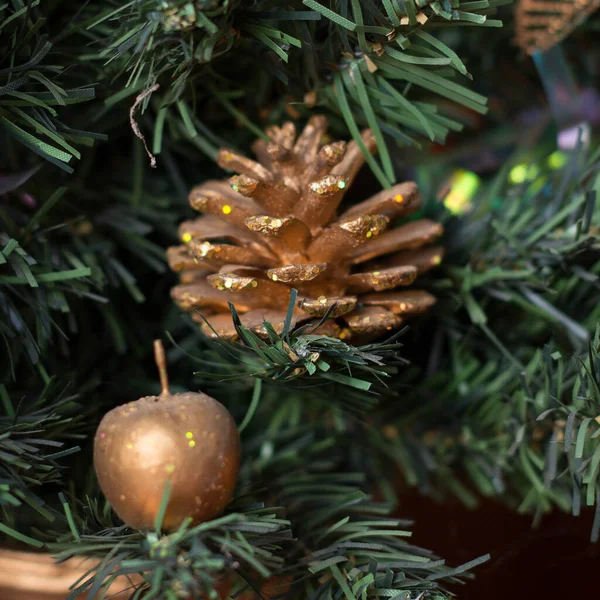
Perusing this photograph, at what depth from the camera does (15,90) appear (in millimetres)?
268

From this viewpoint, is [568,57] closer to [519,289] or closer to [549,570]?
[519,289]

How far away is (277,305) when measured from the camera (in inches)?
11.1

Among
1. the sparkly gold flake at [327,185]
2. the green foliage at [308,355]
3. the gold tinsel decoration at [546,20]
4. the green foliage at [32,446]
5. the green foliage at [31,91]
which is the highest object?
the gold tinsel decoration at [546,20]

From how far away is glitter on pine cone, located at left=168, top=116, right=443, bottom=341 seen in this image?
262 mm

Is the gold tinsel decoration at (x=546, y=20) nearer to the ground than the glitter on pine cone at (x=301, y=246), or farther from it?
farther from it

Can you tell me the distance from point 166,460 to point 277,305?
8cm

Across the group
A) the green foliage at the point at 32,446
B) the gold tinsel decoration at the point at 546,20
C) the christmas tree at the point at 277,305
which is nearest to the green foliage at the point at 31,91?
the christmas tree at the point at 277,305

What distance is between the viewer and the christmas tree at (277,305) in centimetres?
25

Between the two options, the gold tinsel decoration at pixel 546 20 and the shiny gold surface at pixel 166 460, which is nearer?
the shiny gold surface at pixel 166 460

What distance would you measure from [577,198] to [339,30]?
0.15m

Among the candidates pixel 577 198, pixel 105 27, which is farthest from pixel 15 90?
pixel 577 198

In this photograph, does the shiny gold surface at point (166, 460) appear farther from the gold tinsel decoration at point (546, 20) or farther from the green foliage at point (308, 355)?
the gold tinsel decoration at point (546, 20)

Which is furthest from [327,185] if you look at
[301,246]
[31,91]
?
[31,91]

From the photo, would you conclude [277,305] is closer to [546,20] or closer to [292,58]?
[292,58]
